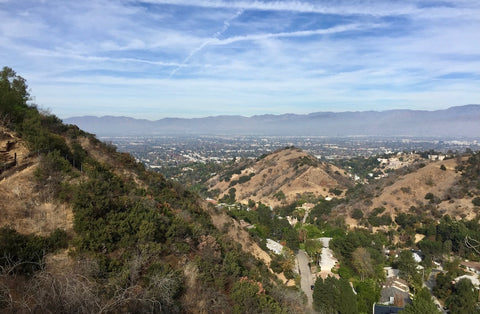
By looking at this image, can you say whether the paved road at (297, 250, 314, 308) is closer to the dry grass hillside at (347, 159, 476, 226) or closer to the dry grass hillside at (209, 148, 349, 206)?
the dry grass hillside at (347, 159, 476, 226)

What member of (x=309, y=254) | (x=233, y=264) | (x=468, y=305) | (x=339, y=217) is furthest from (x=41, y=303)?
(x=339, y=217)

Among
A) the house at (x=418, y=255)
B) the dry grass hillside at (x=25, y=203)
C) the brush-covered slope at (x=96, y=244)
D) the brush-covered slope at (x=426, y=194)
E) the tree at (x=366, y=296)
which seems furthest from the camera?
the brush-covered slope at (x=426, y=194)

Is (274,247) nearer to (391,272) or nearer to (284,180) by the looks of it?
(391,272)

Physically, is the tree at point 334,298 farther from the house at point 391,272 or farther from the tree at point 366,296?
the house at point 391,272

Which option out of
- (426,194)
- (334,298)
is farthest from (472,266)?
(426,194)

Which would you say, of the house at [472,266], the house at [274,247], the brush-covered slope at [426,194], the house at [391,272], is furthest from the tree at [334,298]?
the brush-covered slope at [426,194]

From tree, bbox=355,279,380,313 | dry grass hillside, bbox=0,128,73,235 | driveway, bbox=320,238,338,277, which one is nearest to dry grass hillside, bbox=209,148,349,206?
driveway, bbox=320,238,338,277
